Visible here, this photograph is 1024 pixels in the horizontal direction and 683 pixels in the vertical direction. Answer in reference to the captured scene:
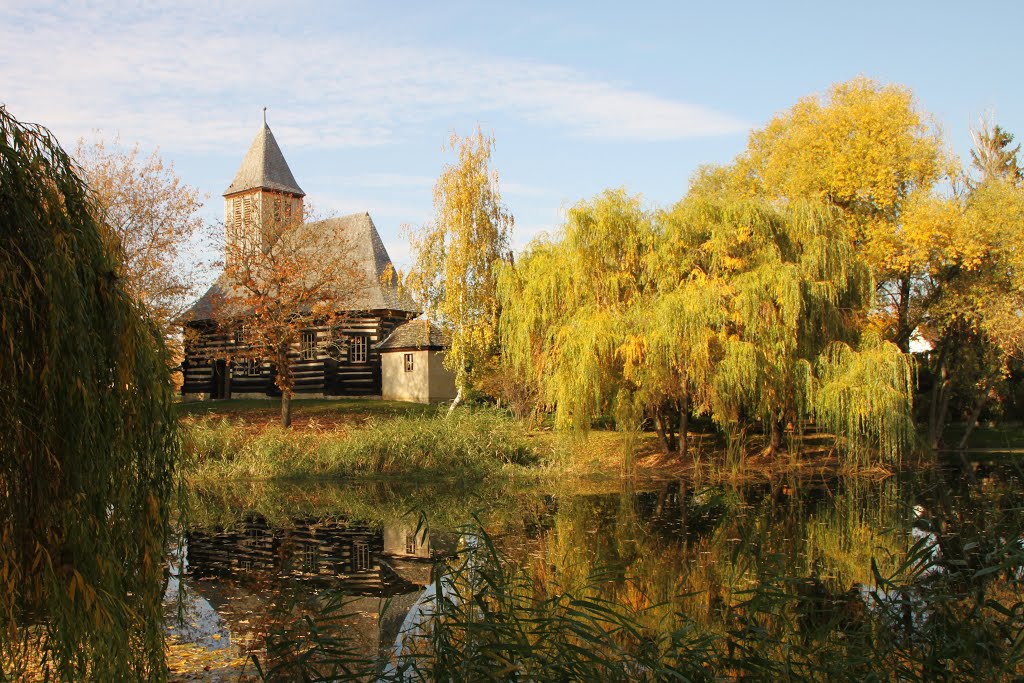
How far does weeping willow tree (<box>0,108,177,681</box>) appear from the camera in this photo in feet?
12.7

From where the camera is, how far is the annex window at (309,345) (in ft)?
106

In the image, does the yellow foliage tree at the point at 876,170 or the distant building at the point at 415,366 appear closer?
the yellow foliage tree at the point at 876,170

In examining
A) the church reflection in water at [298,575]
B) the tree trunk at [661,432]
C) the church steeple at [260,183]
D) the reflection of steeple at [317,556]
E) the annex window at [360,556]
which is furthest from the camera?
the church steeple at [260,183]

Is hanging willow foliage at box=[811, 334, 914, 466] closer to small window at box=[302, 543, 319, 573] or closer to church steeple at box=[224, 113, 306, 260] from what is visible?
small window at box=[302, 543, 319, 573]

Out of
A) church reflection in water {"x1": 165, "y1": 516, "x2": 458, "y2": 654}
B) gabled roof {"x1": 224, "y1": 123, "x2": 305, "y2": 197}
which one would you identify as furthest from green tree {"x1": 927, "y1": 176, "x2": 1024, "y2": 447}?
gabled roof {"x1": 224, "y1": 123, "x2": 305, "y2": 197}

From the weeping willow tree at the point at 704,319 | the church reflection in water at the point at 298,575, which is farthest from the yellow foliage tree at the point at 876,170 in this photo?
the church reflection in water at the point at 298,575

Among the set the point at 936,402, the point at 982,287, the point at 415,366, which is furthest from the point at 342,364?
the point at 982,287

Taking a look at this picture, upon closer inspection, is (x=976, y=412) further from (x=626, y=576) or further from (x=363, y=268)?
(x=363, y=268)

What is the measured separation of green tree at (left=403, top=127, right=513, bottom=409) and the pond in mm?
7581

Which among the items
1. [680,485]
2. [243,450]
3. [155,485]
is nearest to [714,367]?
[680,485]

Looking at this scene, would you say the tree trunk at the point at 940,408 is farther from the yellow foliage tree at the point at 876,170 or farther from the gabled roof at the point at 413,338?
the gabled roof at the point at 413,338

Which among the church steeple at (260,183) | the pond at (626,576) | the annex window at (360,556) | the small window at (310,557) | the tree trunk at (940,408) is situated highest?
the church steeple at (260,183)

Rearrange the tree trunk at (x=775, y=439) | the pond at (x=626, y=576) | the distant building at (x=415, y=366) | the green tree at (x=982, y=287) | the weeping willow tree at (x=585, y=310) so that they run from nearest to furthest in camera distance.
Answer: the pond at (x=626, y=576) < the weeping willow tree at (x=585, y=310) < the tree trunk at (x=775, y=439) < the green tree at (x=982, y=287) < the distant building at (x=415, y=366)

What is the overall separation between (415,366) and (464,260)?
678 cm
